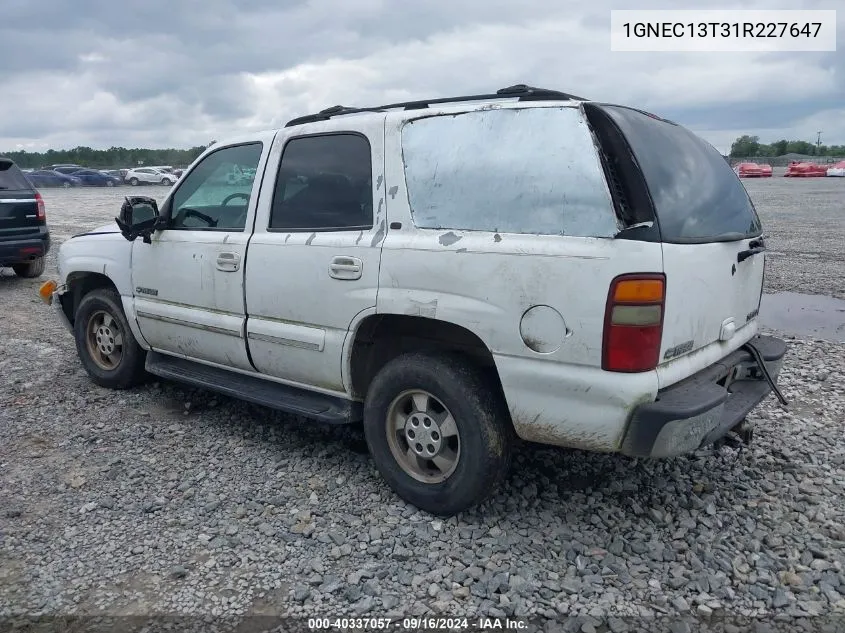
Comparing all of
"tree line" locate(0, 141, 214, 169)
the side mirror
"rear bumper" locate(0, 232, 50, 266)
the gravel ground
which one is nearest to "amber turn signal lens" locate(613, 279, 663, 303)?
Result: the gravel ground

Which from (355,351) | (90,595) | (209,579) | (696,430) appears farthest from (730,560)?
(90,595)

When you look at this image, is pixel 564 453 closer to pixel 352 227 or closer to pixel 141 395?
pixel 352 227

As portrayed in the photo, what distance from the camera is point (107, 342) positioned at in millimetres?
5375

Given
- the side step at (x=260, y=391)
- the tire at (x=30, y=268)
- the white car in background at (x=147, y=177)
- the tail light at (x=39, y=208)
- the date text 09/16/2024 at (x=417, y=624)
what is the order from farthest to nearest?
the white car in background at (x=147, y=177) → the tire at (x=30, y=268) → the tail light at (x=39, y=208) → the side step at (x=260, y=391) → the date text 09/16/2024 at (x=417, y=624)

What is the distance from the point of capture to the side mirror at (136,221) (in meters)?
4.63

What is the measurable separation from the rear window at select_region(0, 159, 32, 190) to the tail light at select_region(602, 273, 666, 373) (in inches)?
373

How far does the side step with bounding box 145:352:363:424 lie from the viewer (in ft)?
12.7

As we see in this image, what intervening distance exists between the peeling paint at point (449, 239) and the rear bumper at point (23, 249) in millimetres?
8400

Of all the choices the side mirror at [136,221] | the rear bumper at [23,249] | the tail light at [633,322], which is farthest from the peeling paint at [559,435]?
the rear bumper at [23,249]

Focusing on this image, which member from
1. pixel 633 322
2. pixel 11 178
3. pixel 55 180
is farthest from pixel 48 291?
pixel 55 180

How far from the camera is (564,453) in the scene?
13.7 ft

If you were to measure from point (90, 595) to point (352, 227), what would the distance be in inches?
80.9

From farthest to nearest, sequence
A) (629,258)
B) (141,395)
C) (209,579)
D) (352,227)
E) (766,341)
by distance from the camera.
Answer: (141,395)
(766,341)
(352,227)
(209,579)
(629,258)

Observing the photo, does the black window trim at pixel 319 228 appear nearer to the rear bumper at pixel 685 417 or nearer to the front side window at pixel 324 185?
the front side window at pixel 324 185
